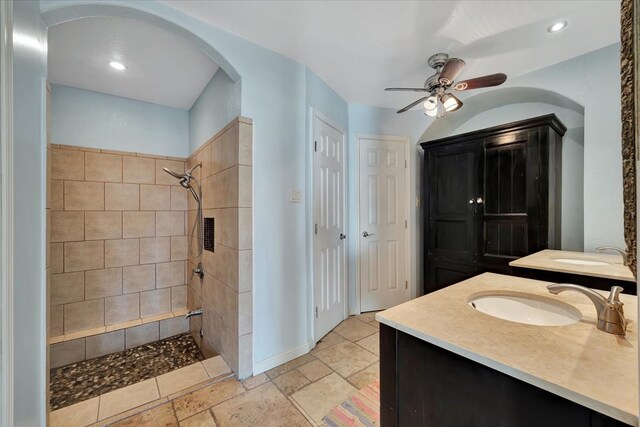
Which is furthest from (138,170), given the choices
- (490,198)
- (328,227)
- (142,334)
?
(490,198)

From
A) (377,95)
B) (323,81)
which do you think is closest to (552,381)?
(323,81)

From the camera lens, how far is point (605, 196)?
1.92 metres

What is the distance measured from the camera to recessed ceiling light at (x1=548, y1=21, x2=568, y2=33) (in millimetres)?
1680

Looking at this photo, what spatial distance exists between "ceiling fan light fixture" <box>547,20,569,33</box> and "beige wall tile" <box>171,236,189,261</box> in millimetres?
3629

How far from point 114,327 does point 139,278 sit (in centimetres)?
47

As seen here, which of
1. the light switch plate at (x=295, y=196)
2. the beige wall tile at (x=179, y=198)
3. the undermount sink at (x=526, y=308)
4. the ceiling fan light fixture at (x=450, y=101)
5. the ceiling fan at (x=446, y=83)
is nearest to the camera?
the undermount sink at (x=526, y=308)

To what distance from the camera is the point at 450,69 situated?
5.59 ft

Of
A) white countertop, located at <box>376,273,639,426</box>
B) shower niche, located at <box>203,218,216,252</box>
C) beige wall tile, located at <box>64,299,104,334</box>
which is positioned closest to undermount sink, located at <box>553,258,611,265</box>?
white countertop, located at <box>376,273,639,426</box>

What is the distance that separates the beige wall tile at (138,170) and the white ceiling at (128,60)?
63 centimetres

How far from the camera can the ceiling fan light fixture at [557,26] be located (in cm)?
168

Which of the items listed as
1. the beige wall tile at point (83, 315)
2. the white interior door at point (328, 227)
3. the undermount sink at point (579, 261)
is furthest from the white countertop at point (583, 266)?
Result: the beige wall tile at point (83, 315)

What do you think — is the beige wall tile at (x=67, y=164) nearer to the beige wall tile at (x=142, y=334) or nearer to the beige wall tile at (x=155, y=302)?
the beige wall tile at (x=155, y=302)

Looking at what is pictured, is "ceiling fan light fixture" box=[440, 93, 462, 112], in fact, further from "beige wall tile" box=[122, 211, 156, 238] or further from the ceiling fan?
"beige wall tile" box=[122, 211, 156, 238]

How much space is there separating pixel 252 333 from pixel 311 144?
1.50 m
